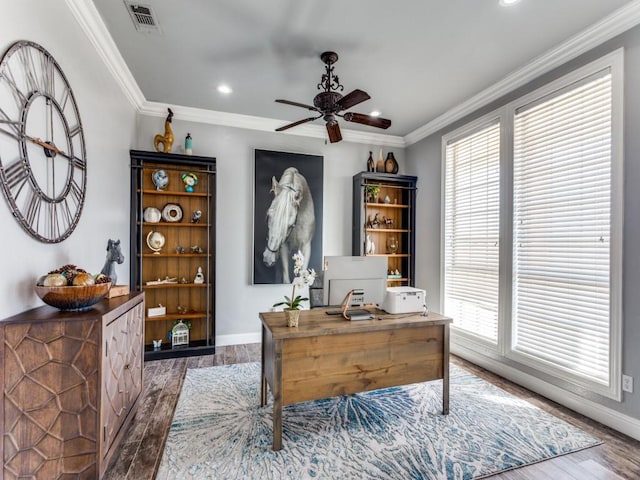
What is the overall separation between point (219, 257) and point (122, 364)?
2.22m

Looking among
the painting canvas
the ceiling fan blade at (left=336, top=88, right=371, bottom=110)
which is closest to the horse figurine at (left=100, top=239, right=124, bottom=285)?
the painting canvas

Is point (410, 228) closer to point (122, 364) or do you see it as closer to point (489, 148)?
point (489, 148)

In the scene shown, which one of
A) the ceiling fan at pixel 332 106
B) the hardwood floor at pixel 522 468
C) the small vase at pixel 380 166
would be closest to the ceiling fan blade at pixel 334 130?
the ceiling fan at pixel 332 106

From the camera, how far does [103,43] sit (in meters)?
2.49

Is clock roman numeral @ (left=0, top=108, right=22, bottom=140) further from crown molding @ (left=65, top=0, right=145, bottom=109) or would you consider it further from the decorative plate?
the decorative plate

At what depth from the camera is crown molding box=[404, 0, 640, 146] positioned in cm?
219

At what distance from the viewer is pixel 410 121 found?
13.9 feet

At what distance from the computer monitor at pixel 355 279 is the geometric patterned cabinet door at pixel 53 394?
1364 millimetres

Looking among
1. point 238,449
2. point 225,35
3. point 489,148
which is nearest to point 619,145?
point 489,148

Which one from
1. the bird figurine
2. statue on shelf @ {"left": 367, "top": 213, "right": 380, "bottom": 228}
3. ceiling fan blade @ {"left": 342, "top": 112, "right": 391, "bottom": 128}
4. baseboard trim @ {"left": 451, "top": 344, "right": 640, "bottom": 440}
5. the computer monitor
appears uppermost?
ceiling fan blade @ {"left": 342, "top": 112, "right": 391, "bottom": 128}

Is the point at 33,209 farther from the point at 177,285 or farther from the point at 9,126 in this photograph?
the point at 177,285

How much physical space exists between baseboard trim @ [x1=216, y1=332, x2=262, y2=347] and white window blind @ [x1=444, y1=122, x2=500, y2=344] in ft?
8.24

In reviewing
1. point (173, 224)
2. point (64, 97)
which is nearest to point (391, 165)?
point (173, 224)

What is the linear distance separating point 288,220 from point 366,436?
2752 millimetres
